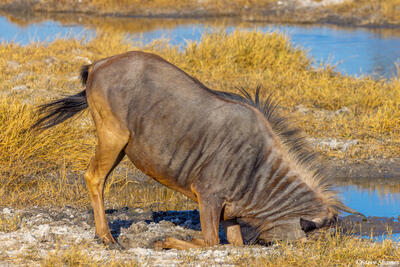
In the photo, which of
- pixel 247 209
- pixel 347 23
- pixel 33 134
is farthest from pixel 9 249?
pixel 347 23

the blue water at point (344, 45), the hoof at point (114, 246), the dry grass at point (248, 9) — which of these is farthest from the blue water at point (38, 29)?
the hoof at point (114, 246)

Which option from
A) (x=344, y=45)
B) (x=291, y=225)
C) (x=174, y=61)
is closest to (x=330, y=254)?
(x=291, y=225)

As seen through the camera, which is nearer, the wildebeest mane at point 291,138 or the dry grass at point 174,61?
the wildebeest mane at point 291,138

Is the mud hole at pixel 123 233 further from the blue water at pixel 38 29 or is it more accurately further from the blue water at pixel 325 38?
the blue water at pixel 38 29

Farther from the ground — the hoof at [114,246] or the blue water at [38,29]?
the blue water at [38,29]

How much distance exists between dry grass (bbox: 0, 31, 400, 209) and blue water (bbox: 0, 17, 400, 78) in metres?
1.30

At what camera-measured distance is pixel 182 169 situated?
14.1ft

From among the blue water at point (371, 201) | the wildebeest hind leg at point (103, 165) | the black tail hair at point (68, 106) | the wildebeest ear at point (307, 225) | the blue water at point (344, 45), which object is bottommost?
the blue water at point (371, 201)

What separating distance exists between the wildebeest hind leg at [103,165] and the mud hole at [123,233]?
0.11 meters

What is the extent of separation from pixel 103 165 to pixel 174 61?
7126mm

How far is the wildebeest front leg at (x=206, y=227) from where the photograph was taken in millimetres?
4277

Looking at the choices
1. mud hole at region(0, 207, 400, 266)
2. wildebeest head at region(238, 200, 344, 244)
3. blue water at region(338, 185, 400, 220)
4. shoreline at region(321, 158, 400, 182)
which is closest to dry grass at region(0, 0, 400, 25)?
shoreline at region(321, 158, 400, 182)

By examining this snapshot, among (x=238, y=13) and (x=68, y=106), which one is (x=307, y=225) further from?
(x=238, y=13)

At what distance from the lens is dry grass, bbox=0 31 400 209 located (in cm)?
630
